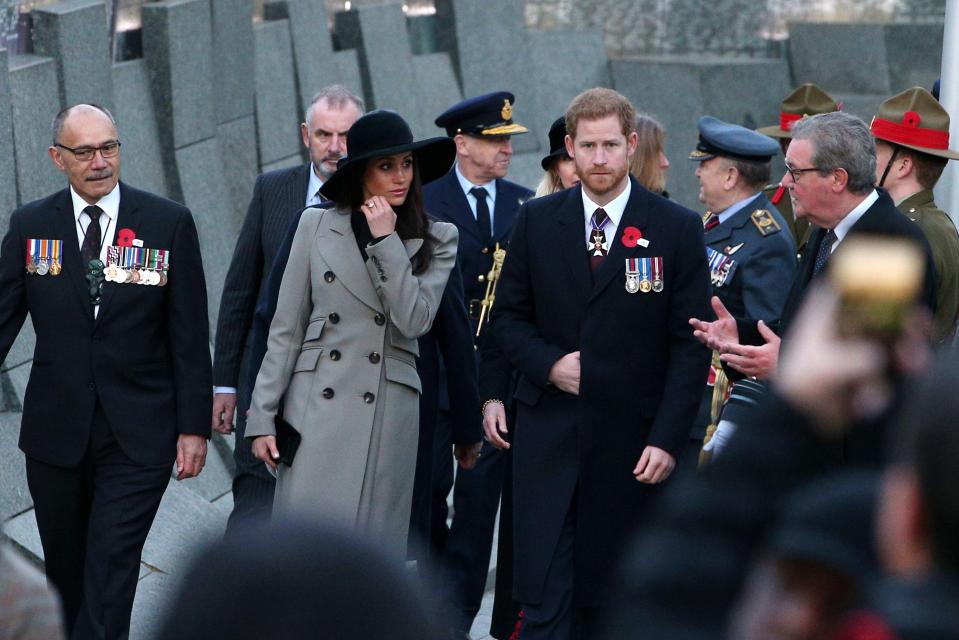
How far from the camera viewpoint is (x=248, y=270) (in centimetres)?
553

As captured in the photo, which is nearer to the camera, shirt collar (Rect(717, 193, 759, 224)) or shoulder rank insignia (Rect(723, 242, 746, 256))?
shoulder rank insignia (Rect(723, 242, 746, 256))

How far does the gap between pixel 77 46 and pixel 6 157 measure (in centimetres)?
81

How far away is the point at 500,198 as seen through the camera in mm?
6824

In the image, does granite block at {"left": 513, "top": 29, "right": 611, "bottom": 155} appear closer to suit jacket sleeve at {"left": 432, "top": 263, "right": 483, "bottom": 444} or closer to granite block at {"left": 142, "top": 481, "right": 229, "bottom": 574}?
granite block at {"left": 142, "top": 481, "right": 229, "bottom": 574}

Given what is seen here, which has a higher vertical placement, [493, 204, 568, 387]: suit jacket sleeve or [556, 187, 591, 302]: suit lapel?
[556, 187, 591, 302]: suit lapel

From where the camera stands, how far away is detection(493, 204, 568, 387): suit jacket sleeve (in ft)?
16.0

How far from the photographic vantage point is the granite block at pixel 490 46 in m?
10.4

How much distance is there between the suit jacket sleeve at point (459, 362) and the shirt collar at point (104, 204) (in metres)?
1.10

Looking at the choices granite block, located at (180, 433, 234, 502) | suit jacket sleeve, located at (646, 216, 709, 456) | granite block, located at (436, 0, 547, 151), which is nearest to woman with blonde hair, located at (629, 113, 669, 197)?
suit jacket sleeve, located at (646, 216, 709, 456)

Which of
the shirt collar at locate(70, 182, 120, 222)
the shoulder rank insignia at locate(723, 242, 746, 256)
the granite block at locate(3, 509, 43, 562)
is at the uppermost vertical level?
the shirt collar at locate(70, 182, 120, 222)

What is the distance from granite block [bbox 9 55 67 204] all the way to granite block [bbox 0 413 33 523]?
1024 millimetres

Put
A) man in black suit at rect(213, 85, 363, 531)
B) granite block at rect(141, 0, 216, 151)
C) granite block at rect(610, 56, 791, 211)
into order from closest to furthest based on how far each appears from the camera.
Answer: man in black suit at rect(213, 85, 363, 531), granite block at rect(141, 0, 216, 151), granite block at rect(610, 56, 791, 211)

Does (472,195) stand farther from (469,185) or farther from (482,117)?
(482,117)

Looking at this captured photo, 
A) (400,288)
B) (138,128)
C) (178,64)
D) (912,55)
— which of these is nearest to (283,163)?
(178,64)
